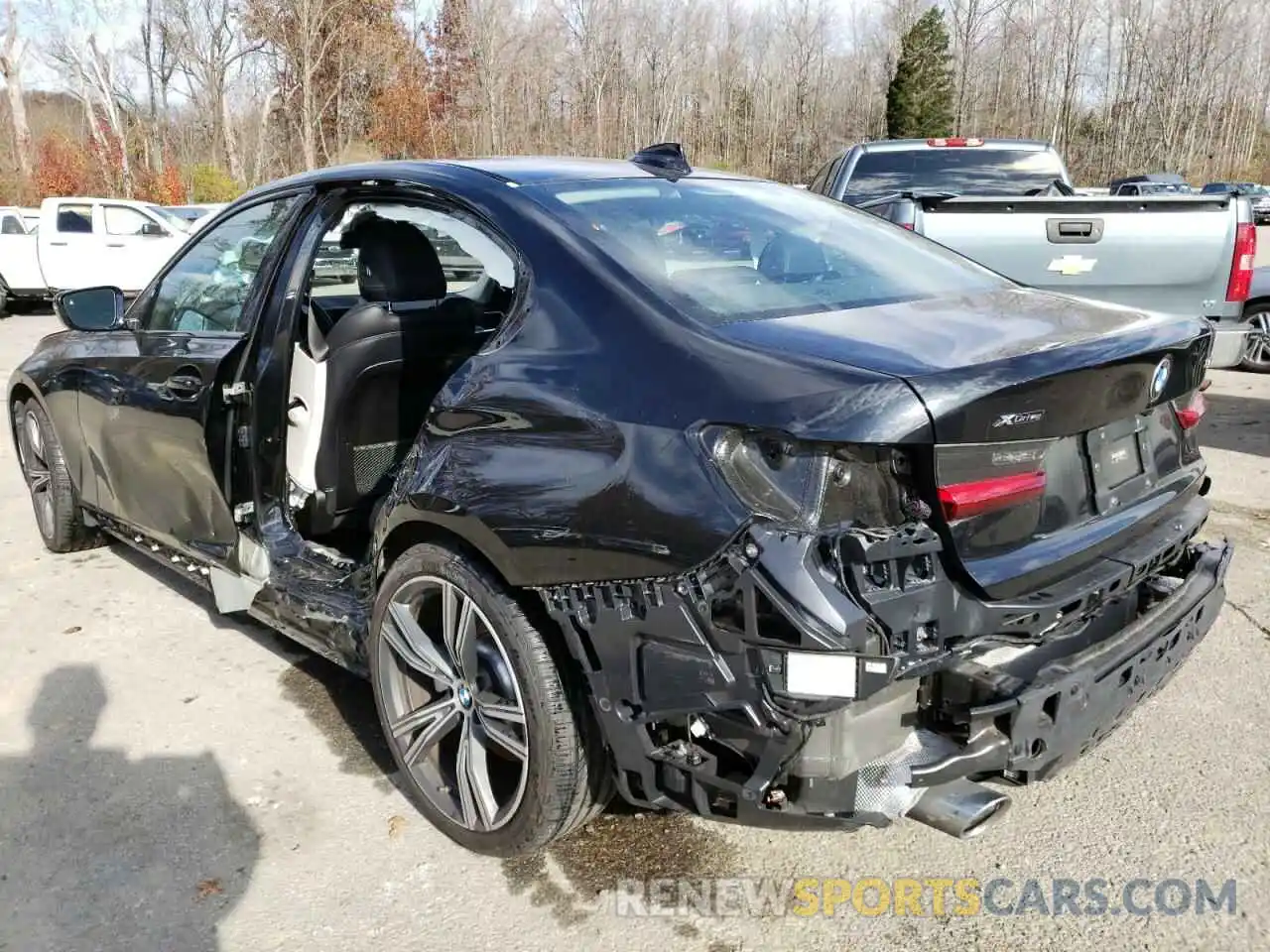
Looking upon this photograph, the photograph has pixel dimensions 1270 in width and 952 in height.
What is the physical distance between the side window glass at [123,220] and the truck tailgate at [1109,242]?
13.8m

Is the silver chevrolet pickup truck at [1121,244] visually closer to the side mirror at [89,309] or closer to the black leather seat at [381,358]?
Answer: the black leather seat at [381,358]

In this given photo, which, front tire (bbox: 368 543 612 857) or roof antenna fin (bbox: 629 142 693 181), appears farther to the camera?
Answer: roof antenna fin (bbox: 629 142 693 181)

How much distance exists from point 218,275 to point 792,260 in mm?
2183

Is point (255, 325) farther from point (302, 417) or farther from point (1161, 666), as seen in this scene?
point (1161, 666)

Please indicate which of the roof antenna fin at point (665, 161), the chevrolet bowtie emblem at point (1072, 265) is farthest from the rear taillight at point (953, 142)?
the roof antenna fin at point (665, 161)

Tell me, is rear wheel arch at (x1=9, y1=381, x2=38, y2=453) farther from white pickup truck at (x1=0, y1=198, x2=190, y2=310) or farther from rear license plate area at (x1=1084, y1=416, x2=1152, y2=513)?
white pickup truck at (x1=0, y1=198, x2=190, y2=310)

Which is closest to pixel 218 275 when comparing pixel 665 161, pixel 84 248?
pixel 665 161

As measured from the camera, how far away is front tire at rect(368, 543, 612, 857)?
2.37 metres

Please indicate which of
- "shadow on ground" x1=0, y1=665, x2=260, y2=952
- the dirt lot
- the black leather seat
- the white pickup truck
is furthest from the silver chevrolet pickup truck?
the white pickup truck

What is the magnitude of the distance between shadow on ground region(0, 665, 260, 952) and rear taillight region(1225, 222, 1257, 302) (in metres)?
6.70

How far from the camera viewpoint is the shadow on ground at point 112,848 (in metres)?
2.46

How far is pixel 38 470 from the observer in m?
5.13

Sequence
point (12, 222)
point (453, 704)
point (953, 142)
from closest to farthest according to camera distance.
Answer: point (453, 704) → point (953, 142) → point (12, 222)

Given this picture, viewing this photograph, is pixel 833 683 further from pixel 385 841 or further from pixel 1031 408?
pixel 385 841
